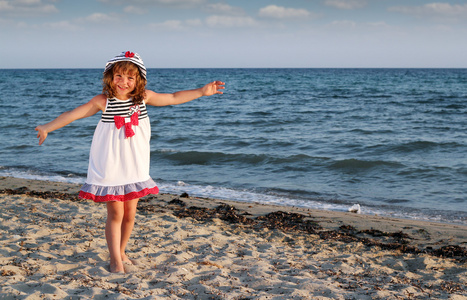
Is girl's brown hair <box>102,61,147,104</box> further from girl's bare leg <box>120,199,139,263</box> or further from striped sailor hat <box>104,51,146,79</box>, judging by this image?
girl's bare leg <box>120,199,139,263</box>

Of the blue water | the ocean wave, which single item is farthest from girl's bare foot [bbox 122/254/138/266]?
the ocean wave

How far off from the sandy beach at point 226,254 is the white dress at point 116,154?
0.70 meters

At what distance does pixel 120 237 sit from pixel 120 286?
55cm

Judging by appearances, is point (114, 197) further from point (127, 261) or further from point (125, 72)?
point (125, 72)

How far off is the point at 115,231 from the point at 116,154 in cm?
67

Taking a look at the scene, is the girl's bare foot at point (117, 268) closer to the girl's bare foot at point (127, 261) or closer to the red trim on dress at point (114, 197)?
the girl's bare foot at point (127, 261)

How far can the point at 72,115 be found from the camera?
3.32m

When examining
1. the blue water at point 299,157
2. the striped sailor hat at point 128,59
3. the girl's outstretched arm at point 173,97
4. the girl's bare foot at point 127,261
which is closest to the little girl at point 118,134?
the striped sailor hat at point 128,59

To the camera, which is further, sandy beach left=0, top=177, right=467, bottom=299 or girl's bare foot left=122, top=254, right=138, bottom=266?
girl's bare foot left=122, top=254, right=138, bottom=266

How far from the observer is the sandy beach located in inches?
133

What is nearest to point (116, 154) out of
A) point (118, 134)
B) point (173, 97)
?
point (118, 134)

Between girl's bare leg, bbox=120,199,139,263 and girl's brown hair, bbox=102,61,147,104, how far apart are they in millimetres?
853

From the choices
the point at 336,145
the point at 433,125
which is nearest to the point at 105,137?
the point at 336,145

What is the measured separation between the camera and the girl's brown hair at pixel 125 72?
3.32 meters
